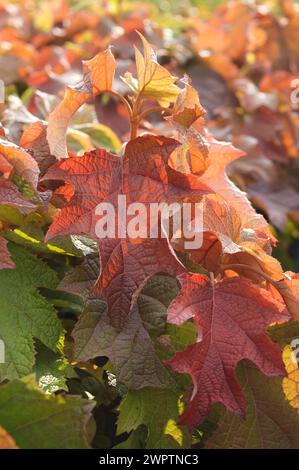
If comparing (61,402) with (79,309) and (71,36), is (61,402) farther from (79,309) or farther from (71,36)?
(71,36)

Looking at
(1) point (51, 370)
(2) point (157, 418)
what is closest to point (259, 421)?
(2) point (157, 418)

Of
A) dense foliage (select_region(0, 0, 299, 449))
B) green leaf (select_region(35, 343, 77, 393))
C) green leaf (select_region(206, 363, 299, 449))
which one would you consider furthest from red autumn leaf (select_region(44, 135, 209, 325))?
green leaf (select_region(206, 363, 299, 449))

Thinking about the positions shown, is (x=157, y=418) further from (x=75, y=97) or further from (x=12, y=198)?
(x=75, y=97)

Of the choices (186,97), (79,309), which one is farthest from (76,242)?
(186,97)

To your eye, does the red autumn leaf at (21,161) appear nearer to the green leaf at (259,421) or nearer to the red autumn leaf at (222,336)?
the red autumn leaf at (222,336)
